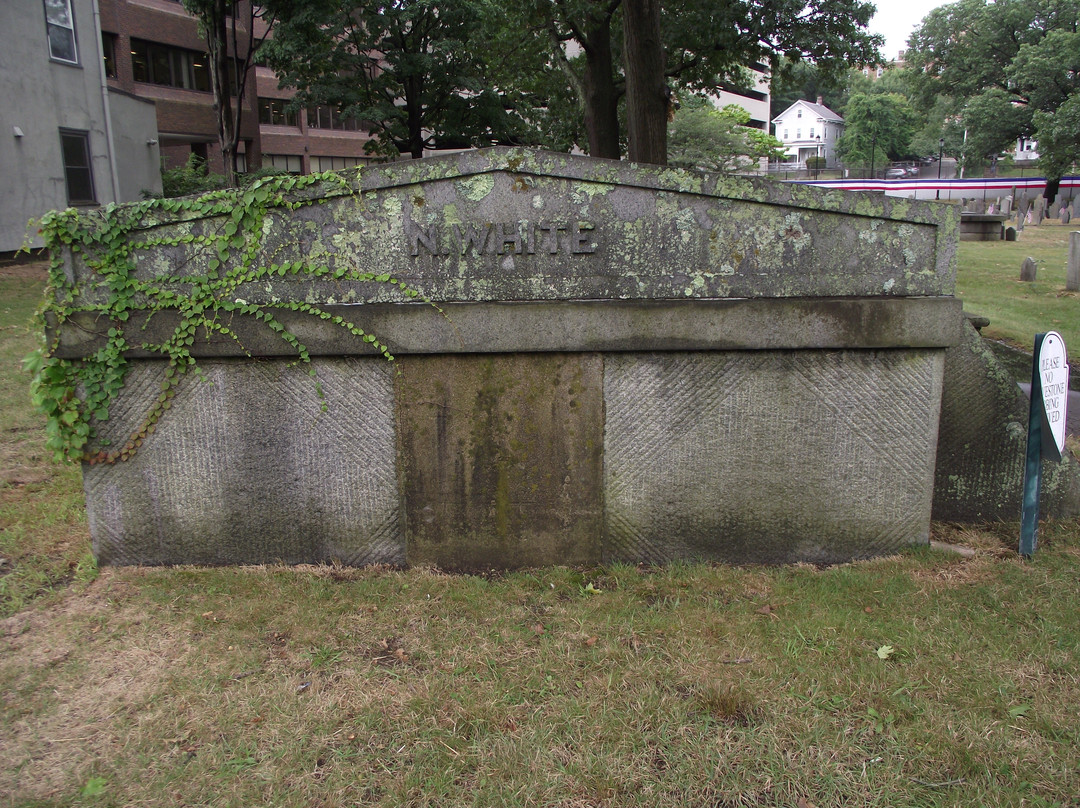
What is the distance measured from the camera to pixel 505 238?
3.88m

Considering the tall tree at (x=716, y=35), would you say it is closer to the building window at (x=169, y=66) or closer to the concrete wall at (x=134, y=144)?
the concrete wall at (x=134, y=144)

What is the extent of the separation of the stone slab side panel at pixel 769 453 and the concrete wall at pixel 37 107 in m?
15.8

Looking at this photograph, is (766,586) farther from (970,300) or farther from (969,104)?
(969,104)

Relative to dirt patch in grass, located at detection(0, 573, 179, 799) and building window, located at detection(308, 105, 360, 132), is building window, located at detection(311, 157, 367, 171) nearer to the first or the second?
building window, located at detection(308, 105, 360, 132)

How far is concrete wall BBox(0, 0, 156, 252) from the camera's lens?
1636 cm

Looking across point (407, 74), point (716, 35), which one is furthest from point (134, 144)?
point (716, 35)

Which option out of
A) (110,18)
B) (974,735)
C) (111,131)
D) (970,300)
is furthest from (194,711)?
(110,18)

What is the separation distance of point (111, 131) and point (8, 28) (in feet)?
13.4

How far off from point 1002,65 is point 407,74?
37422 millimetres

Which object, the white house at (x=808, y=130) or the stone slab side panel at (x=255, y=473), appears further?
the white house at (x=808, y=130)

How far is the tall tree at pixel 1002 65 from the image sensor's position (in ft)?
133

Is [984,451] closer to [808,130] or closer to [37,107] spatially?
[37,107]

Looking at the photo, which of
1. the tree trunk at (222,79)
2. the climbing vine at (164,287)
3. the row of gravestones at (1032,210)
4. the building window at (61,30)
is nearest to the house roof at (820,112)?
the row of gravestones at (1032,210)

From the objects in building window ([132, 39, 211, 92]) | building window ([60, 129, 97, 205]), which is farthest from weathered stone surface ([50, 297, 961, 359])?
building window ([132, 39, 211, 92])
